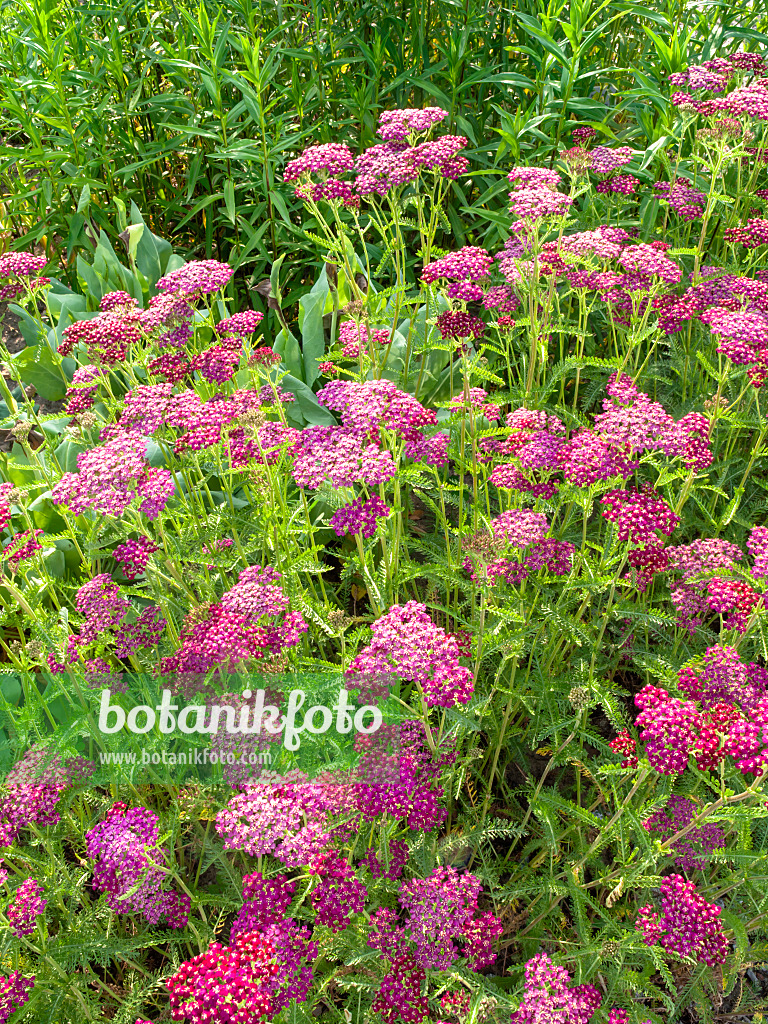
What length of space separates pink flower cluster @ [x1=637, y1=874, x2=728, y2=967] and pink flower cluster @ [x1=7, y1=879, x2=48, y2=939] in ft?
5.39

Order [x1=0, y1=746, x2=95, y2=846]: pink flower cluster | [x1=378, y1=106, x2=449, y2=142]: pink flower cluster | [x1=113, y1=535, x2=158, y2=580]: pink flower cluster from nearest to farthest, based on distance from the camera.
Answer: [x1=0, y1=746, x2=95, y2=846]: pink flower cluster, [x1=113, y1=535, x2=158, y2=580]: pink flower cluster, [x1=378, y1=106, x2=449, y2=142]: pink flower cluster

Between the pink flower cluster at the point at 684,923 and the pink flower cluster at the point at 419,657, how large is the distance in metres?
0.74

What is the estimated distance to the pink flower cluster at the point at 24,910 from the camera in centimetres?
211

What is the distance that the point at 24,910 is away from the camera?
2.12 meters

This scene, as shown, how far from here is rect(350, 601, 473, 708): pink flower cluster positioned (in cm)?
205

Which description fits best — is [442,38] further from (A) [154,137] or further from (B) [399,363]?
(B) [399,363]

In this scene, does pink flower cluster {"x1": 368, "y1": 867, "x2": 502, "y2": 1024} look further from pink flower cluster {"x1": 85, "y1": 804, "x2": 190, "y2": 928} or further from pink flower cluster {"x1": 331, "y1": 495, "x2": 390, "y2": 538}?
pink flower cluster {"x1": 331, "y1": 495, "x2": 390, "y2": 538}

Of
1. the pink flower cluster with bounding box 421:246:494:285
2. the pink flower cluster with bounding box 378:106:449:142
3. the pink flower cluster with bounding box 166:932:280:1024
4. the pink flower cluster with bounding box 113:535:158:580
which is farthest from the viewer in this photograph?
the pink flower cluster with bounding box 378:106:449:142

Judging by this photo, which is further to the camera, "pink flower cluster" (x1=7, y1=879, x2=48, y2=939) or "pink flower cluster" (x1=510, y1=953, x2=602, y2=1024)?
"pink flower cluster" (x1=7, y1=879, x2=48, y2=939)

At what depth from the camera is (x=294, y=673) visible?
2592mm

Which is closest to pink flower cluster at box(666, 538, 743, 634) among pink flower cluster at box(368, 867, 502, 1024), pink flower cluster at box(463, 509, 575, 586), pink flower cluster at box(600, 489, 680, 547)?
pink flower cluster at box(600, 489, 680, 547)

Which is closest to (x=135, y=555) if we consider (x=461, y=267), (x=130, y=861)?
(x=130, y=861)

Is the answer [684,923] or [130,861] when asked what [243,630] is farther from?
[684,923]

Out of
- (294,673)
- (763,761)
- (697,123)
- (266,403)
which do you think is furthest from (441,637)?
(697,123)
